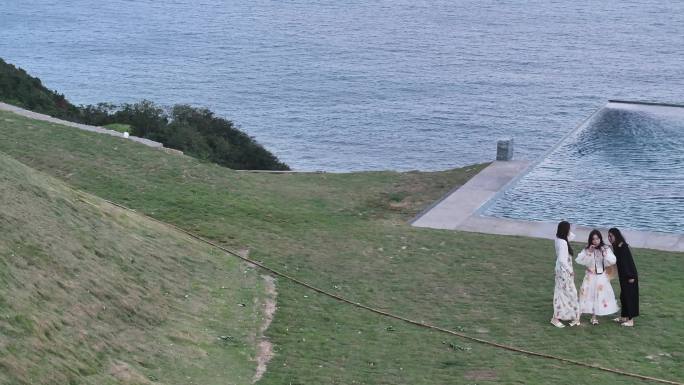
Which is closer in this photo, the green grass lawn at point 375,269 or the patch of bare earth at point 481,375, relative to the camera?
the patch of bare earth at point 481,375

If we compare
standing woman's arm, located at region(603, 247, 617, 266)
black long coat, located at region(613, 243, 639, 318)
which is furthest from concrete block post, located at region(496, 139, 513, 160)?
standing woman's arm, located at region(603, 247, 617, 266)

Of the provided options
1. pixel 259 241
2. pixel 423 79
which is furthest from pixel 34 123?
pixel 423 79

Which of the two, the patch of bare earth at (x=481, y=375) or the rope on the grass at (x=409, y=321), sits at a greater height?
the rope on the grass at (x=409, y=321)

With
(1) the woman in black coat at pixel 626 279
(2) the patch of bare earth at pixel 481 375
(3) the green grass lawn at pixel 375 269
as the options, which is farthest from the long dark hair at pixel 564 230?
(2) the patch of bare earth at pixel 481 375

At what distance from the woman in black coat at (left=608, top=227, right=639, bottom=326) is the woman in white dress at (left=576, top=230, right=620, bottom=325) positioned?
0.58 feet

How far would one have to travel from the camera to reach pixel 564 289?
598 inches

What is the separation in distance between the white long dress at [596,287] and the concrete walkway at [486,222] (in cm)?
513

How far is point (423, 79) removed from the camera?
77500mm

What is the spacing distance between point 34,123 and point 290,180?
6460 millimetres

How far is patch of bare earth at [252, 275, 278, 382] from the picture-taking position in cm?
1351

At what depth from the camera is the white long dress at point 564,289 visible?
49.8ft

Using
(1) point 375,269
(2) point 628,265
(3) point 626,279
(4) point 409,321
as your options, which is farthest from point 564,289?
(1) point 375,269

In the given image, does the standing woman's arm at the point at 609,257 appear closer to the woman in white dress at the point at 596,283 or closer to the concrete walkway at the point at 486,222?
the woman in white dress at the point at 596,283

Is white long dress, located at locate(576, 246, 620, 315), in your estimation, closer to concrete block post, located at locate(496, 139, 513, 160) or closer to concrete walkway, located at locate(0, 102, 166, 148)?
concrete block post, located at locate(496, 139, 513, 160)
